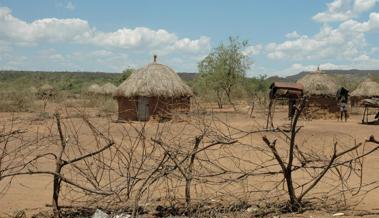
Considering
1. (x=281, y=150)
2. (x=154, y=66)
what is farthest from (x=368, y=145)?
(x=154, y=66)

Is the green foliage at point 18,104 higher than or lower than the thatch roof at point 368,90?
lower

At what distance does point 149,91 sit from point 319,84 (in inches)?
350

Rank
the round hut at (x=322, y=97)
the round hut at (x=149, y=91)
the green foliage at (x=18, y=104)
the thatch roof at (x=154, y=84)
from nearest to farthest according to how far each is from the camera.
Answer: the round hut at (x=149, y=91), the thatch roof at (x=154, y=84), the round hut at (x=322, y=97), the green foliage at (x=18, y=104)

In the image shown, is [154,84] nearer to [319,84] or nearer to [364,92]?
[319,84]

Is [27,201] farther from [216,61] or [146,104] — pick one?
[216,61]

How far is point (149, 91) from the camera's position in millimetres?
21750

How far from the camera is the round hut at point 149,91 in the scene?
21.7 m

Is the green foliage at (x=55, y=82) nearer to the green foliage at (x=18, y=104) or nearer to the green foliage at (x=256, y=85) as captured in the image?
the green foliage at (x=18, y=104)

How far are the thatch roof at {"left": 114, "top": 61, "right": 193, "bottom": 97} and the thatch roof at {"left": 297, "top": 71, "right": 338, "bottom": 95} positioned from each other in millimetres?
6485

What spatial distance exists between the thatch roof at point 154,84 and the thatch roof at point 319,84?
21.3 feet

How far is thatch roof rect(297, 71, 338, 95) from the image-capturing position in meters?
25.2

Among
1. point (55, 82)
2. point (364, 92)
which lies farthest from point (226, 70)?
point (55, 82)

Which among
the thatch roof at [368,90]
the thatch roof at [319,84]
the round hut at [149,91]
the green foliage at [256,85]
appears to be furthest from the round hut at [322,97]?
the green foliage at [256,85]

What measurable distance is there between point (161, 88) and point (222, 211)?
16.0 metres
